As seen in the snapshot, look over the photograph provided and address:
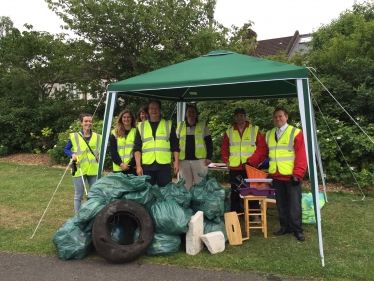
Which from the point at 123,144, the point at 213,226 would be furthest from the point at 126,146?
the point at 213,226

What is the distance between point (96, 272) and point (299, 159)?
2779 millimetres

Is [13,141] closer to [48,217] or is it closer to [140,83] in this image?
[48,217]

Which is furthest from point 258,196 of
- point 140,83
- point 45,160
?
point 45,160

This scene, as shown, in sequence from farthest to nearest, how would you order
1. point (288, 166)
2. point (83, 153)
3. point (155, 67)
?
point (155, 67) → point (83, 153) → point (288, 166)

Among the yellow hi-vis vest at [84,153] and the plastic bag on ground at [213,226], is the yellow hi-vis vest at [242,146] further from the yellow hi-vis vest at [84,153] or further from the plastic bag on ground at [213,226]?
the yellow hi-vis vest at [84,153]

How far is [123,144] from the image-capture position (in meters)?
4.93

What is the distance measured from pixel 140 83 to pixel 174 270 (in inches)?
92.8

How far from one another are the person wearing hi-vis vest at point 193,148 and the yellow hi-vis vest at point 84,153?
4.73 ft

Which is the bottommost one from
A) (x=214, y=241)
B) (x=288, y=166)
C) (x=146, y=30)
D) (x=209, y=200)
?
(x=214, y=241)

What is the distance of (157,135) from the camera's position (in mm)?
4719

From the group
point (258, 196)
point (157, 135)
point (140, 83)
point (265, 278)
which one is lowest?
point (265, 278)

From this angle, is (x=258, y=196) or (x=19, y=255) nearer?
(x=19, y=255)

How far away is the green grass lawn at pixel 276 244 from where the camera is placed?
11.7 ft

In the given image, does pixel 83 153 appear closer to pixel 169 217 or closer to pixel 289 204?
pixel 169 217
